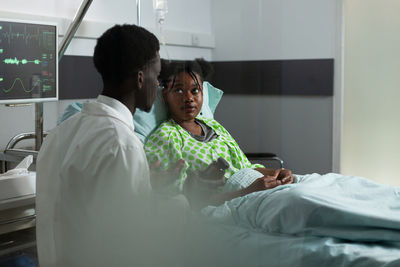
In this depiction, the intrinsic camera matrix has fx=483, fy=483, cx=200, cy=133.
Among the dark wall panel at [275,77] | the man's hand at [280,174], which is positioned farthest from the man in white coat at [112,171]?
the man's hand at [280,174]

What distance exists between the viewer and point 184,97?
1133 mm

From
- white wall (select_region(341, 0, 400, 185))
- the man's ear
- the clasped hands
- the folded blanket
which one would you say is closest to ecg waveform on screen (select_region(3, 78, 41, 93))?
the man's ear

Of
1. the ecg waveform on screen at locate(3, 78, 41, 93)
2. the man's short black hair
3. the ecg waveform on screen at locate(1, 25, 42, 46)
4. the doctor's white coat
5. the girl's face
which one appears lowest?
the doctor's white coat


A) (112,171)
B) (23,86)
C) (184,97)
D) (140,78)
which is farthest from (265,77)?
(23,86)

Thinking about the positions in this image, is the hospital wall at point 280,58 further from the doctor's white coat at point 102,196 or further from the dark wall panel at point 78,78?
the dark wall panel at point 78,78

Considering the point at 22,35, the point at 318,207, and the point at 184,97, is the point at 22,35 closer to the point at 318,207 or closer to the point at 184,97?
the point at 184,97

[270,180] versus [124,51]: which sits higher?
[124,51]

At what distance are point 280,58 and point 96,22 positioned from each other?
22.1 inches

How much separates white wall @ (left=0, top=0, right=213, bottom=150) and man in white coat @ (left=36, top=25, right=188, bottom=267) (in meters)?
0.05

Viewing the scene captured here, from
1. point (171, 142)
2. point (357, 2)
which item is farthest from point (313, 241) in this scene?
point (357, 2)

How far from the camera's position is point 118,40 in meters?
1.21

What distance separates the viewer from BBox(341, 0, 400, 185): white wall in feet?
3.46

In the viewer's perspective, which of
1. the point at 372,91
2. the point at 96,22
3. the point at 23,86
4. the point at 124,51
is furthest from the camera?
the point at 23,86

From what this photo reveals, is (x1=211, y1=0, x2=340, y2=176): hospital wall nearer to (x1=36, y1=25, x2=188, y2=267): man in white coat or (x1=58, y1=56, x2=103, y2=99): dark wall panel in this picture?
(x1=36, y1=25, x2=188, y2=267): man in white coat
